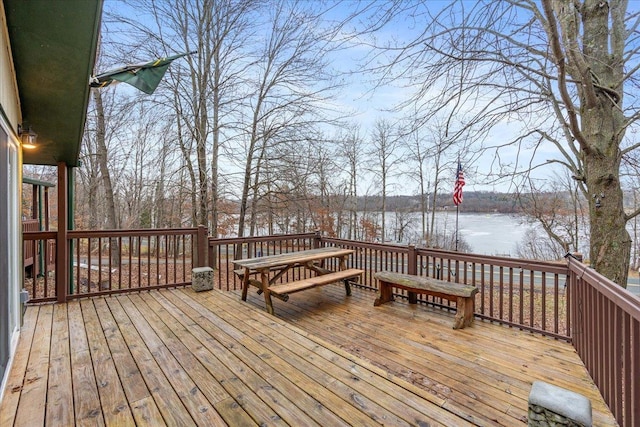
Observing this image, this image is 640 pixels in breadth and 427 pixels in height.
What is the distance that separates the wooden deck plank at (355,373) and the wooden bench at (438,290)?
1.60 meters

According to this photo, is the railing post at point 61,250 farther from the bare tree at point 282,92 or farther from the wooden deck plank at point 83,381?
the bare tree at point 282,92

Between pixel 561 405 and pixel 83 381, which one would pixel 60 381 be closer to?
pixel 83 381

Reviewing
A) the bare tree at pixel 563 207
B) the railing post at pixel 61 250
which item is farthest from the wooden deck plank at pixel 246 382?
the bare tree at pixel 563 207

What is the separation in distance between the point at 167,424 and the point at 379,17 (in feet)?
11.9

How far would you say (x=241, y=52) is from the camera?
351 inches

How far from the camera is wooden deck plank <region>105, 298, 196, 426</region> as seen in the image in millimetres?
1829

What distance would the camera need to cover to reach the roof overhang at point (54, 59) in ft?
Result: 6.43

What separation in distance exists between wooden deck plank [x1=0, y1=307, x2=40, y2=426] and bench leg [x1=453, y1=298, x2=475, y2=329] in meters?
3.80

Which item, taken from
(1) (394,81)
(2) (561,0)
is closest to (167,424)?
(1) (394,81)

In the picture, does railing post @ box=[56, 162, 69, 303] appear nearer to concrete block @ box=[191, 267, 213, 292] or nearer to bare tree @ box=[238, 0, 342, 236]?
concrete block @ box=[191, 267, 213, 292]

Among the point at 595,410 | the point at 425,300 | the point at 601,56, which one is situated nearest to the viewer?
the point at 595,410

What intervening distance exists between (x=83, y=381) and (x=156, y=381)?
21.3 inches

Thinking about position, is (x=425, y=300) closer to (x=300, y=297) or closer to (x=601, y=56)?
(x=300, y=297)

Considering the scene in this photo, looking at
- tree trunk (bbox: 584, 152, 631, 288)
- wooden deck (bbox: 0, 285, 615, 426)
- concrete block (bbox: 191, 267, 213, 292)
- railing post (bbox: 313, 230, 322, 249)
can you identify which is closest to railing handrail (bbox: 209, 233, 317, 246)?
railing post (bbox: 313, 230, 322, 249)
